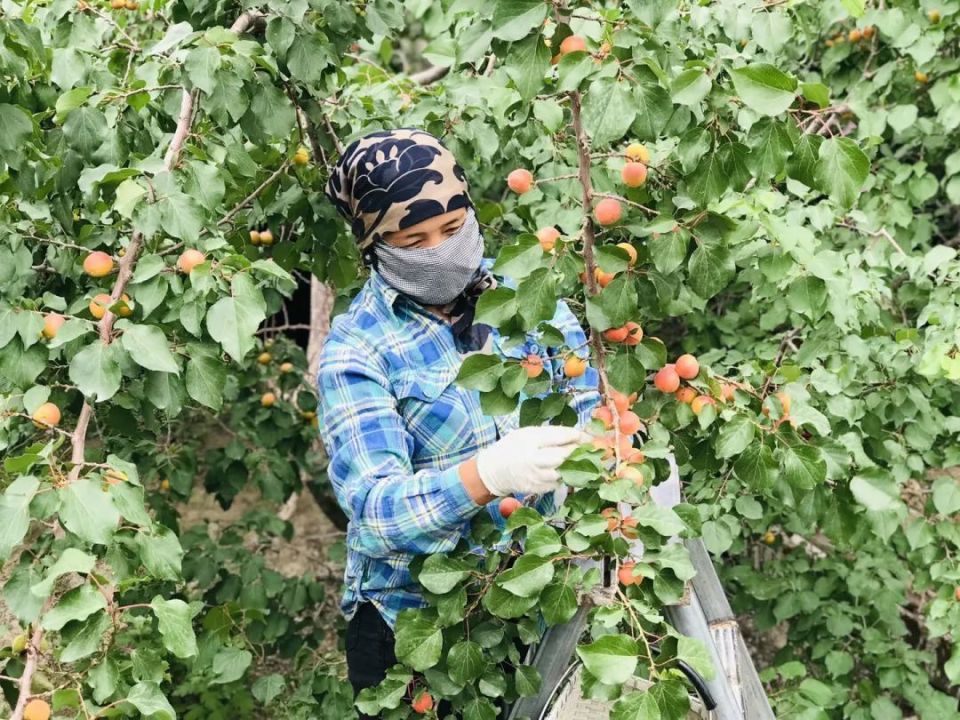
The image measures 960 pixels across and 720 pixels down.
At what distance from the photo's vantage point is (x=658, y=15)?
125 centimetres

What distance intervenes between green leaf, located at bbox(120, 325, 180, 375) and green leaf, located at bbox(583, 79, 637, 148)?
70cm

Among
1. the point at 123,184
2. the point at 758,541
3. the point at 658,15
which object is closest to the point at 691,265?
the point at 658,15

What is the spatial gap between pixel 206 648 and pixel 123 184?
156 cm

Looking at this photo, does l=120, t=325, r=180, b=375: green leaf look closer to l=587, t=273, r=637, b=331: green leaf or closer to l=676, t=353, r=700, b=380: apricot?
l=587, t=273, r=637, b=331: green leaf

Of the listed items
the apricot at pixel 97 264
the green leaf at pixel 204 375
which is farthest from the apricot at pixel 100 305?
the green leaf at pixel 204 375

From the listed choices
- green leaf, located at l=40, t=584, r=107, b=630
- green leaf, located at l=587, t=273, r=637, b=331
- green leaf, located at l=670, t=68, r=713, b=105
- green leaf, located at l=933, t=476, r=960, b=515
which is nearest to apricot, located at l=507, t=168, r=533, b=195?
green leaf, located at l=587, t=273, r=637, b=331

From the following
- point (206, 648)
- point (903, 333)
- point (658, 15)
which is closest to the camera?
point (658, 15)

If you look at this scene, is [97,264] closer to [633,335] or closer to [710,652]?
[633,335]

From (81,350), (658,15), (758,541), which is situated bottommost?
(758,541)

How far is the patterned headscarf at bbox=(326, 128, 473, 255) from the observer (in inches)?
66.6

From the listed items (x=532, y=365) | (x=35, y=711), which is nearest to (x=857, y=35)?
(x=532, y=365)

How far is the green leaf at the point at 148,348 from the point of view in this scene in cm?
133

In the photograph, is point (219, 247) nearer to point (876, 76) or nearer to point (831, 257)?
point (831, 257)

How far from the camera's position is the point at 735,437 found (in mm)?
1412
